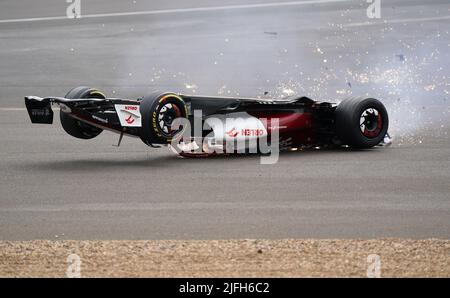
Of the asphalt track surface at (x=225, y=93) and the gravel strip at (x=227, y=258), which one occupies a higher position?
the asphalt track surface at (x=225, y=93)

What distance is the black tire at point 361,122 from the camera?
42.4ft

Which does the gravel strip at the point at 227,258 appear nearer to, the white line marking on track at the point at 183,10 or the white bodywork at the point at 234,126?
the white bodywork at the point at 234,126

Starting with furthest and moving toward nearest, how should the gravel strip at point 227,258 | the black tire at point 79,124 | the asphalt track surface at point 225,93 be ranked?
the black tire at point 79,124, the asphalt track surface at point 225,93, the gravel strip at point 227,258

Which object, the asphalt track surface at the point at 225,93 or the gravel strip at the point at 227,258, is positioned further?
the asphalt track surface at the point at 225,93

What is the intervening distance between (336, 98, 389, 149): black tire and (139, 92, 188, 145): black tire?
191 centimetres

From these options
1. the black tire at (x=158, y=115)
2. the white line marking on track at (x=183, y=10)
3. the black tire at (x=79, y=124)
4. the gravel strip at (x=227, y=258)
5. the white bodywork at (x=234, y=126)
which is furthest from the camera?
the white line marking on track at (x=183, y=10)

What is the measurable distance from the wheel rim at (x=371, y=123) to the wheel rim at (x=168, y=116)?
2.17m

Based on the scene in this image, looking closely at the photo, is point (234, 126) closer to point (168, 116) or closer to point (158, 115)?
point (168, 116)

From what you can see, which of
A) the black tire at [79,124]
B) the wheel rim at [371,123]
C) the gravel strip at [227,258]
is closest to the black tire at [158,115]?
the black tire at [79,124]

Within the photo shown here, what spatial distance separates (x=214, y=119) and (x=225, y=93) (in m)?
5.12

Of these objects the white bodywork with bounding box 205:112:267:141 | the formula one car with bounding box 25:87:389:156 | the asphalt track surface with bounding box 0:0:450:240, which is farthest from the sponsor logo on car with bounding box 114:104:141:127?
the white bodywork with bounding box 205:112:267:141

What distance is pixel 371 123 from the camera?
1312 cm
